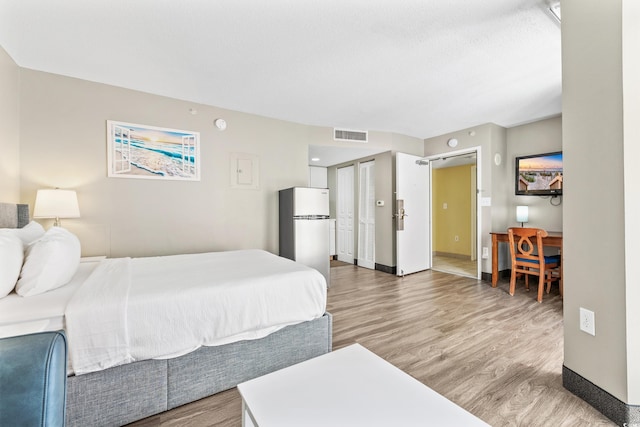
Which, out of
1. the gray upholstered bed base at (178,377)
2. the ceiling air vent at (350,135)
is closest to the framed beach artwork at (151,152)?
the ceiling air vent at (350,135)

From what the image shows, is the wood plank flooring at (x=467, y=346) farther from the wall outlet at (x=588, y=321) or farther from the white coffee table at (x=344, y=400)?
the white coffee table at (x=344, y=400)

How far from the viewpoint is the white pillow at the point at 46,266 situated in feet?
4.52

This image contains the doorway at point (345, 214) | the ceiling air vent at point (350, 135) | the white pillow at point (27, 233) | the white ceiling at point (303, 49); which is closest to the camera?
the white pillow at point (27, 233)

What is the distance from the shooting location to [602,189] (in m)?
1.46

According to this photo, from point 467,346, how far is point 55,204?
12.2 feet

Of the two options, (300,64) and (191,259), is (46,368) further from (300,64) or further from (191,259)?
(300,64)

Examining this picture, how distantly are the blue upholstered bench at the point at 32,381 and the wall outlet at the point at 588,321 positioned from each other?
93.3 inches

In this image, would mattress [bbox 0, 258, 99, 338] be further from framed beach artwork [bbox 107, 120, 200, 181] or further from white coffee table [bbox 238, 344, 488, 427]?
framed beach artwork [bbox 107, 120, 200, 181]

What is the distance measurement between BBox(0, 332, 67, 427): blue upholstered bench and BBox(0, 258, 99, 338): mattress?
729 mm

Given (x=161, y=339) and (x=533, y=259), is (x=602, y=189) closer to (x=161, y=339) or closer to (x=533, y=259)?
(x=533, y=259)

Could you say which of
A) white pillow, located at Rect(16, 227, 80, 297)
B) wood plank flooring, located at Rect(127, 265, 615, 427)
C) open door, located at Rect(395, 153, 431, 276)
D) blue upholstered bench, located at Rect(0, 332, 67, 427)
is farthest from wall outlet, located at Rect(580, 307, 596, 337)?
white pillow, located at Rect(16, 227, 80, 297)

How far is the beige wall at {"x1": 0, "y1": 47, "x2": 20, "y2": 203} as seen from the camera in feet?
7.31

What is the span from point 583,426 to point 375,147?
396 cm

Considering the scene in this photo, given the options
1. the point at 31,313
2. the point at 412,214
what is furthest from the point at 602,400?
the point at 412,214
